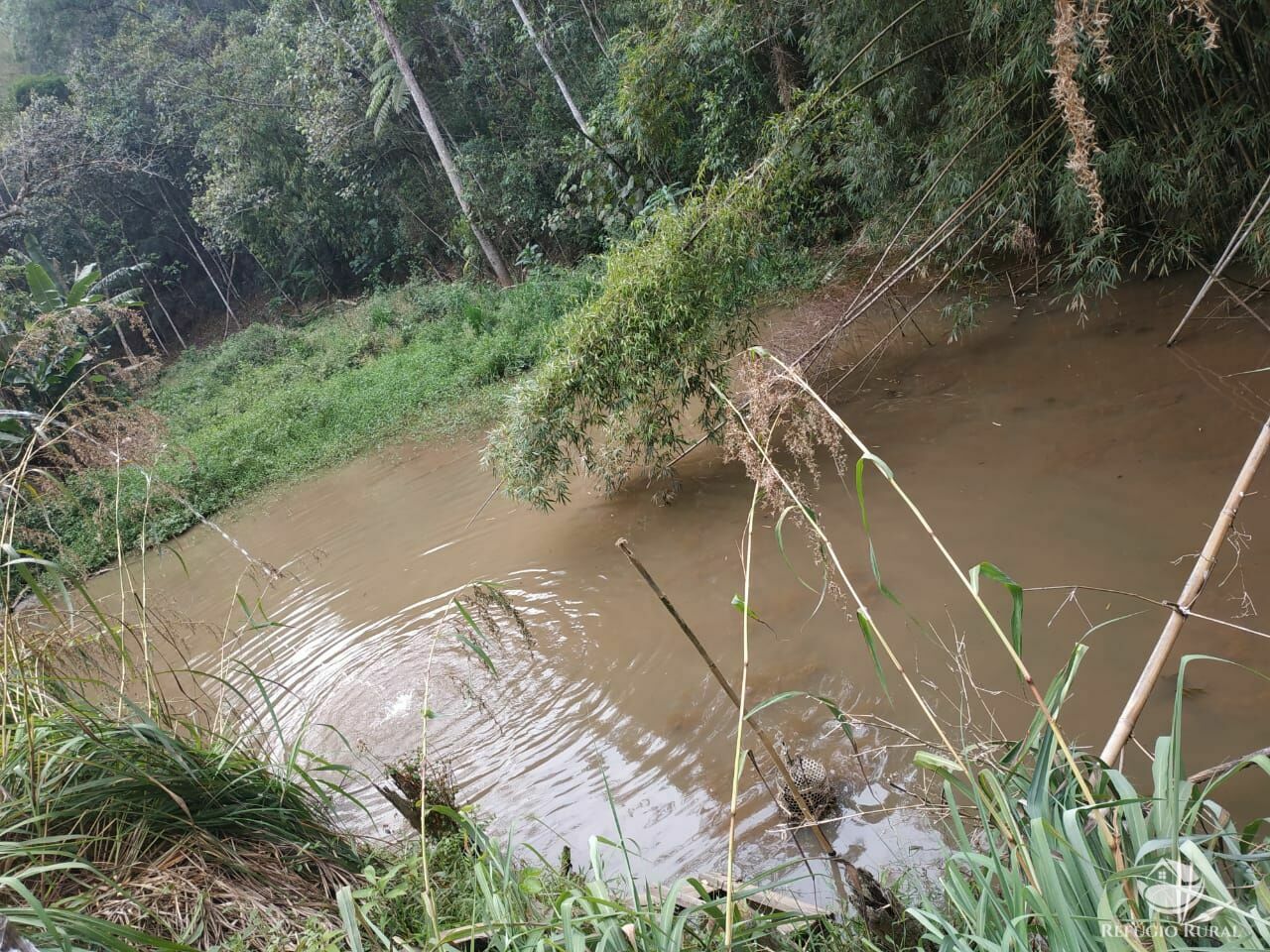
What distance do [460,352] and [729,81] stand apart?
4864 mm

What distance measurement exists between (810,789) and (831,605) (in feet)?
4.23

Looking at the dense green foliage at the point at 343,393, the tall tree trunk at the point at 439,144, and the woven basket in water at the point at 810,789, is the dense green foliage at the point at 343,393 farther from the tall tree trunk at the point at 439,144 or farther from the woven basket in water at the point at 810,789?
the woven basket in water at the point at 810,789

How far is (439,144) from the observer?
13055 millimetres

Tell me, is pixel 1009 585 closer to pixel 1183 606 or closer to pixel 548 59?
pixel 1183 606

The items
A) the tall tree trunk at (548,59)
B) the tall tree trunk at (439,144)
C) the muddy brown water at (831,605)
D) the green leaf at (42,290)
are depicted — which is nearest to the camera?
the muddy brown water at (831,605)

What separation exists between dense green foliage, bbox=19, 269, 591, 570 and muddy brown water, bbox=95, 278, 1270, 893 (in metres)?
2.61

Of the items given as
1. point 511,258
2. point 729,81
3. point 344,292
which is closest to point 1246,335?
point 729,81

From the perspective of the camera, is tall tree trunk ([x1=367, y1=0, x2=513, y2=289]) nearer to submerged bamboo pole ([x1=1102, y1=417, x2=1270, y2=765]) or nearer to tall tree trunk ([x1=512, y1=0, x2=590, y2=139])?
tall tree trunk ([x1=512, y1=0, x2=590, y2=139])

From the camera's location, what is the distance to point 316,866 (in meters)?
2.34

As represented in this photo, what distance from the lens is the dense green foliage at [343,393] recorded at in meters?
8.98

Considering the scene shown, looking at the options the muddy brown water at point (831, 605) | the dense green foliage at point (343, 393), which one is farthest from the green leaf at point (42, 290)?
the muddy brown water at point (831, 605)

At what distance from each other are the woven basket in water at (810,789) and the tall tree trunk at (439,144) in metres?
11.8

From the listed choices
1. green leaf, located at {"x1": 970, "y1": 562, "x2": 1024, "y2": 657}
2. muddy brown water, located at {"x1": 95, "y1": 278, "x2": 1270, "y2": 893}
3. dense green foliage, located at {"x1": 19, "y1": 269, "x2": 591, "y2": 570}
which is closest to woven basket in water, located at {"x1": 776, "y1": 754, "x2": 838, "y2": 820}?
muddy brown water, located at {"x1": 95, "y1": 278, "x2": 1270, "y2": 893}

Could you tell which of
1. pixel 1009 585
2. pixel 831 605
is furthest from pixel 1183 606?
pixel 831 605
